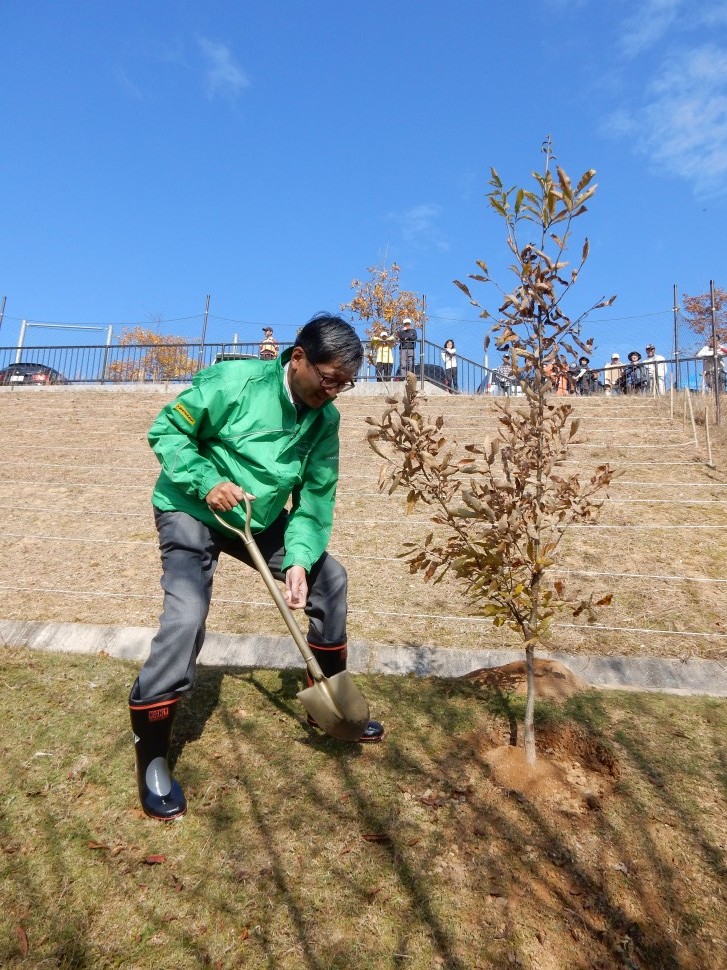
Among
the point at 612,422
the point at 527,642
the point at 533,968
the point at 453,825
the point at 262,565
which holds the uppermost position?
the point at 612,422

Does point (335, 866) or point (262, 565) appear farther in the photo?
point (262, 565)

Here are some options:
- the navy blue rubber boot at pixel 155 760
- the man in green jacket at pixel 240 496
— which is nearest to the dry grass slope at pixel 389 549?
the man in green jacket at pixel 240 496

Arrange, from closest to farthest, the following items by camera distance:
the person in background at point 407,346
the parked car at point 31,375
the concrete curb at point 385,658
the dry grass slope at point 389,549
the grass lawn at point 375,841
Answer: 1. the grass lawn at point 375,841
2. the concrete curb at point 385,658
3. the dry grass slope at point 389,549
4. the person in background at point 407,346
5. the parked car at point 31,375

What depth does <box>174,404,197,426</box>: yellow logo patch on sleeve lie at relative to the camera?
252cm

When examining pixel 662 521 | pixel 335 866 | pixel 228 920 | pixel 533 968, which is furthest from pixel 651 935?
pixel 662 521

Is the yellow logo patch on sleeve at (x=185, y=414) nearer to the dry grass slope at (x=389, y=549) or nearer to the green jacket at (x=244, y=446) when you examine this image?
the green jacket at (x=244, y=446)

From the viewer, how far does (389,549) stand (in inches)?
251

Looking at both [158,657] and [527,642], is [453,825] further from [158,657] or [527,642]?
[158,657]

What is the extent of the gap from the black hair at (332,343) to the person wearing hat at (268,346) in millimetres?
14594

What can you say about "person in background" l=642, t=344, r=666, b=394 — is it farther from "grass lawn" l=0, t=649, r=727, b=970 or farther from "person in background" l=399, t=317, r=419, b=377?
"grass lawn" l=0, t=649, r=727, b=970

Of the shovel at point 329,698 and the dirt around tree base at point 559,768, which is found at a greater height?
the shovel at point 329,698

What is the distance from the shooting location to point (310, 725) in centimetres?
304

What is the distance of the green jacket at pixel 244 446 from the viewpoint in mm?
2510

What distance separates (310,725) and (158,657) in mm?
986
